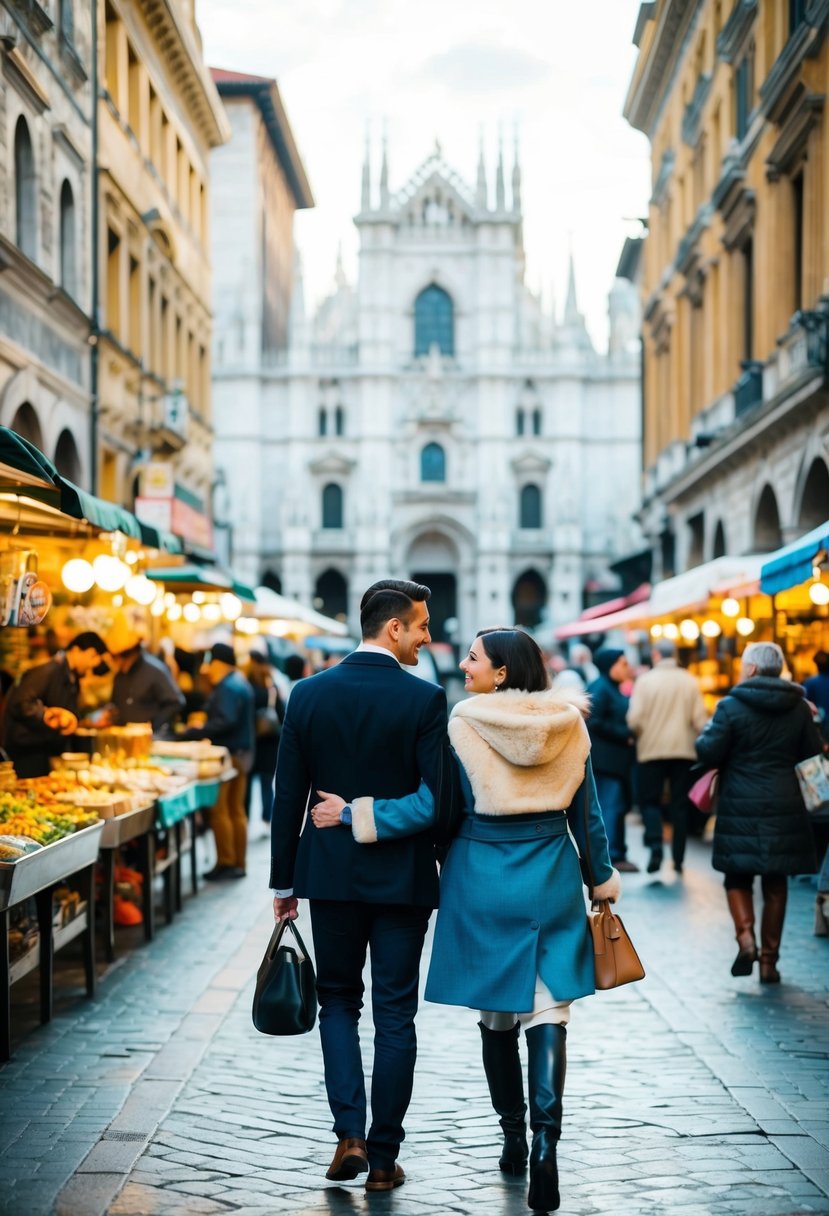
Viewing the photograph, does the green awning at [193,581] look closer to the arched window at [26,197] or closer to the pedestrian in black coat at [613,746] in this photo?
the arched window at [26,197]

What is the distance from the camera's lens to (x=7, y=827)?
7805mm

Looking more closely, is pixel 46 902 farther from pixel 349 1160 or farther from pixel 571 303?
pixel 571 303

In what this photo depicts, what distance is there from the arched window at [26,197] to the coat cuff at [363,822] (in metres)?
14.3

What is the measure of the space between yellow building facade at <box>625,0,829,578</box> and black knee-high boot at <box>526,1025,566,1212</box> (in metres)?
14.0

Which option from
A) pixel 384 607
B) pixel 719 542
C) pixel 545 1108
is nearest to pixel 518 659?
pixel 384 607

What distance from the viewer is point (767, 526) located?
81.3ft

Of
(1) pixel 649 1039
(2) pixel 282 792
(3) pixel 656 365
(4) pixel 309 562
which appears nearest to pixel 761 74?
(3) pixel 656 365

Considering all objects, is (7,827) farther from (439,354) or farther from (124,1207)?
(439,354)

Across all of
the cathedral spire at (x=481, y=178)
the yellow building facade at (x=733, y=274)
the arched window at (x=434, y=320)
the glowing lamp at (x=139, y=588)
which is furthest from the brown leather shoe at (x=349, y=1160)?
the cathedral spire at (x=481, y=178)

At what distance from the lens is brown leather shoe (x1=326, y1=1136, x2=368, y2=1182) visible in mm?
5281

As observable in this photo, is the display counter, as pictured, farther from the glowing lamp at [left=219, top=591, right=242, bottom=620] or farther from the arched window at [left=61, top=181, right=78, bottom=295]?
the arched window at [left=61, top=181, right=78, bottom=295]

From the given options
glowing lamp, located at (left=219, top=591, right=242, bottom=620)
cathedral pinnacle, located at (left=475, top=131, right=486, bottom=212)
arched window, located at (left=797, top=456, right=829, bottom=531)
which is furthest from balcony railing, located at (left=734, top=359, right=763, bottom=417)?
cathedral pinnacle, located at (left=475, top=131, right=486, bottom=212)

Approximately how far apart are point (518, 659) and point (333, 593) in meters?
71.0

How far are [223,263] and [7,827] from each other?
2681 inches
